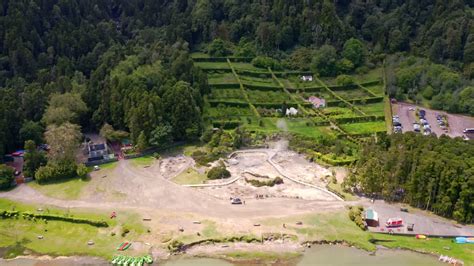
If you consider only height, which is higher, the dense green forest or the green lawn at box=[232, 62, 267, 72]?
the green lawn at box=[232, 62, 267, 72]

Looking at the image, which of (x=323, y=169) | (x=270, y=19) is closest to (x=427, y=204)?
(x=323, y=169)

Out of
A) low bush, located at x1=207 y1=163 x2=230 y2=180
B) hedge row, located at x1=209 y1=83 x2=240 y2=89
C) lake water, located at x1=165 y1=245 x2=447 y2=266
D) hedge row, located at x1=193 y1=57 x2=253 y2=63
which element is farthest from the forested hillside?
lake water, located at x1=165 y1=245 x2=447 y2=266

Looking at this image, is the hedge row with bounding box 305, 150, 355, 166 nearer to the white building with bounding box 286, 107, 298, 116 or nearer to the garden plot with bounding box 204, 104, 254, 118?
the white building with bounding box 286, 107, 298, 116

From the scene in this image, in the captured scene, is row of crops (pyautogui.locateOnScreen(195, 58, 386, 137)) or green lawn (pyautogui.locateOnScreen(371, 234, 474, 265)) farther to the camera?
row of crops (pyautogui.locateOnScreen(195, 58, 386, 137))

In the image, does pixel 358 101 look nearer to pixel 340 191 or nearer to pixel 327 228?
pixel 340 191

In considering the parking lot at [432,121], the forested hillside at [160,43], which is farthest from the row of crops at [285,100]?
the forested hillside at [160,43]

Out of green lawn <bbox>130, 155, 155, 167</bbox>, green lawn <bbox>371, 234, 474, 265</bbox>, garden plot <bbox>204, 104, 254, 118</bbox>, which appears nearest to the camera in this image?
green lawn <bbox>371, 234, 474, 265</bbox>
